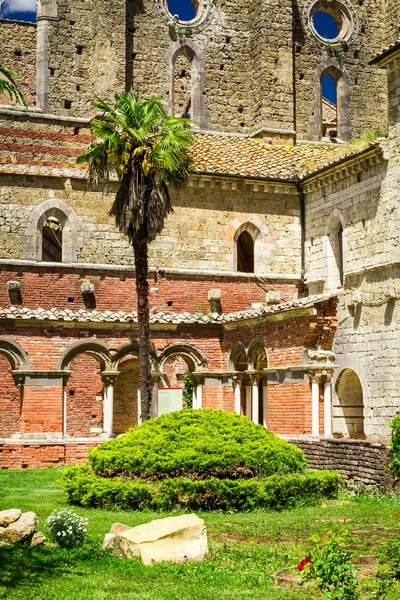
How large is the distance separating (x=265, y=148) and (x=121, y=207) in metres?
9.12

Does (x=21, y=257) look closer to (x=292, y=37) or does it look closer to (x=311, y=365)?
(x=311, y=365)

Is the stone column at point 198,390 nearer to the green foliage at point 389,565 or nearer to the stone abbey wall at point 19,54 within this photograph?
the stone abbey wall at point 19,54

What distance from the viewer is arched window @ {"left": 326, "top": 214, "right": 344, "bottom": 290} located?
90.4 feet

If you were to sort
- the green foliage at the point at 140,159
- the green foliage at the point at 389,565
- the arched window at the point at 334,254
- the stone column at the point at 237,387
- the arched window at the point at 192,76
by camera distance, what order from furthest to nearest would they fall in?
the arched window at the point at 192,76 → the arched window at the point at 334,254 → the stone column at the point at 237,387 → the green foliage at the point at 140,159 → the green foliage at the point at 389,565

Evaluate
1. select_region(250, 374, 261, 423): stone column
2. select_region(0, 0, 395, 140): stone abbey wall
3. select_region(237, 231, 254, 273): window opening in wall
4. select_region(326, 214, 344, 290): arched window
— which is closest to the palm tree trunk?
select_region(250, 374, 261, 423): stone column

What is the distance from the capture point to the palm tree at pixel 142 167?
2333 cm

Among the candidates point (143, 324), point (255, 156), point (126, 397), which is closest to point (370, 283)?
point (143, 324)

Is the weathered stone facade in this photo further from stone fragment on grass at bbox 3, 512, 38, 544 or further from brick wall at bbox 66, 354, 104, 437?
stone fragment on grass at bbox 3, 512, 38, 544

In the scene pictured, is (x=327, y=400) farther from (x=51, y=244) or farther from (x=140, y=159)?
(x=51, y=244)

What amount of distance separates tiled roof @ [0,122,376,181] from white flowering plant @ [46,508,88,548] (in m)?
15.3

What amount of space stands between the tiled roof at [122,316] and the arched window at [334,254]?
2.51 meters

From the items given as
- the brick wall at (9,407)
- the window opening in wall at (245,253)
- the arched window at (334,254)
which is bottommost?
the brick wall at (9,407)

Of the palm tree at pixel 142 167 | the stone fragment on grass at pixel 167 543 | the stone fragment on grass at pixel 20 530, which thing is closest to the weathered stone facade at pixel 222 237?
the palm tree at pixel 142 167

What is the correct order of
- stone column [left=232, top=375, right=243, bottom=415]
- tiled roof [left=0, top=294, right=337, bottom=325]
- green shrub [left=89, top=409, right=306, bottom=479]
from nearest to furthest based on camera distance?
1. green shrub [left=89, top=409, right=306, bottom=479]
2. tiled roof [left=0, top=294, right=337, bottom=325]
3. stone column [left=232, top=375, right=243, bottom=415]
